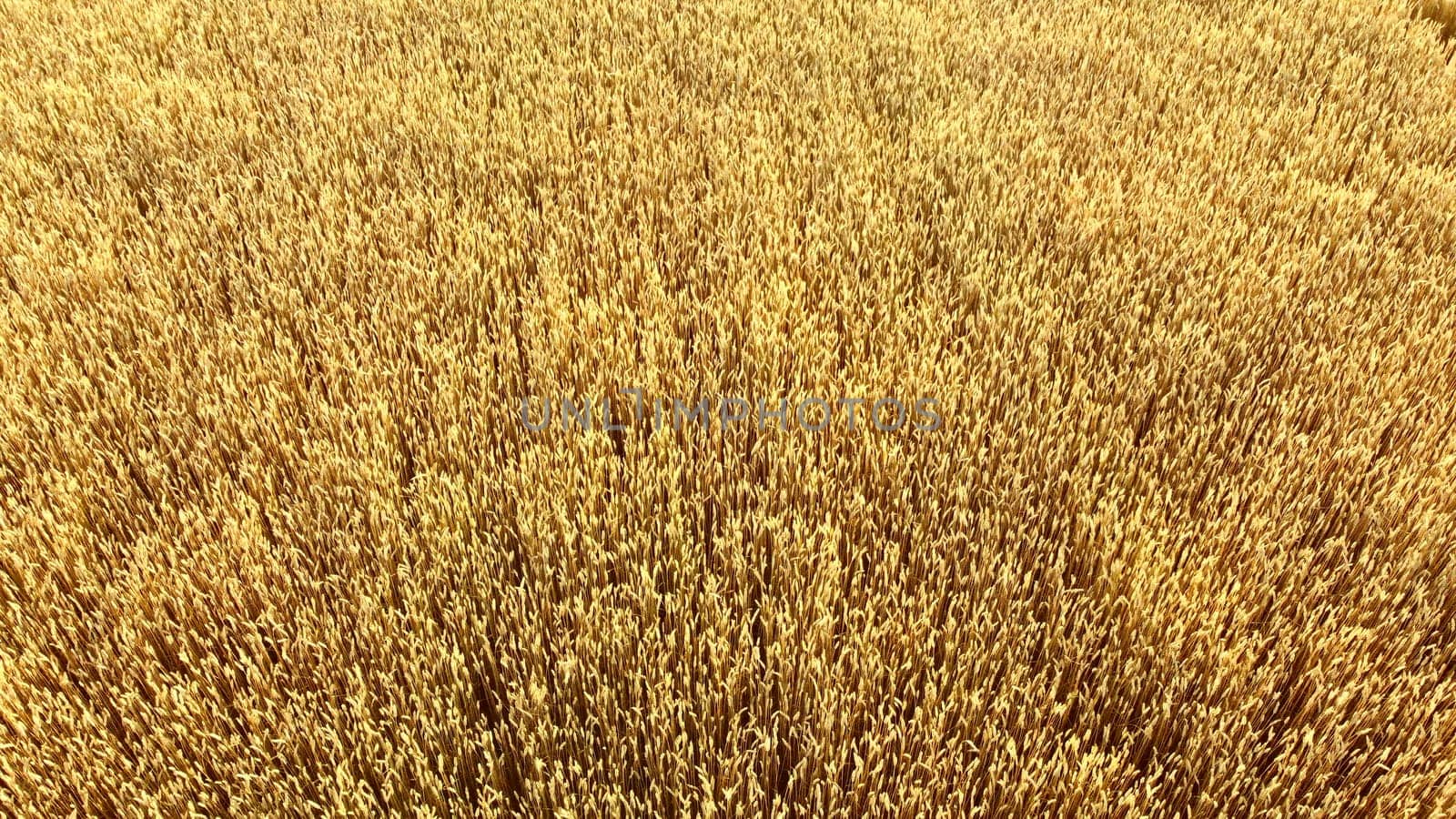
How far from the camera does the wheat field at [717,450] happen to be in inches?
49.3

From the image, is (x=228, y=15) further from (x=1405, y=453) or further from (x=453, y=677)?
(x=1405, y=453)

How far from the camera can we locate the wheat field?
1.25 metres

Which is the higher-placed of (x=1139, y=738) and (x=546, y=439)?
(x=546, y=439)

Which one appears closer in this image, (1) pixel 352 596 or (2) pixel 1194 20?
(1) pixel 352 596

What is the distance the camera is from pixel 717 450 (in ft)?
5.71

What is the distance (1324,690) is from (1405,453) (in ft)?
2.50

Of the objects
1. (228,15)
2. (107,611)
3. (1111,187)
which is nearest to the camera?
(107,611)

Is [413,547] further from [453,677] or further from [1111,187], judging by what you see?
[1111,187]

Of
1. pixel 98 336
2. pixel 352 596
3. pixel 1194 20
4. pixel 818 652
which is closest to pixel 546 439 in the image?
pixel 352 596

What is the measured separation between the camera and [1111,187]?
2574mm

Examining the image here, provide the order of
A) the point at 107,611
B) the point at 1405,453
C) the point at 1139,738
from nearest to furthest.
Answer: the point at 1139,738 → the point at 107,611 → the point at 1405,453

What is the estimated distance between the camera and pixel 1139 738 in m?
1.31

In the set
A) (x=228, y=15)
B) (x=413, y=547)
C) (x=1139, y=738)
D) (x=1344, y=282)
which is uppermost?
(x=228, y=15)

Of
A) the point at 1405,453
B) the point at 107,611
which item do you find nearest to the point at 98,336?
the point at 107,611
